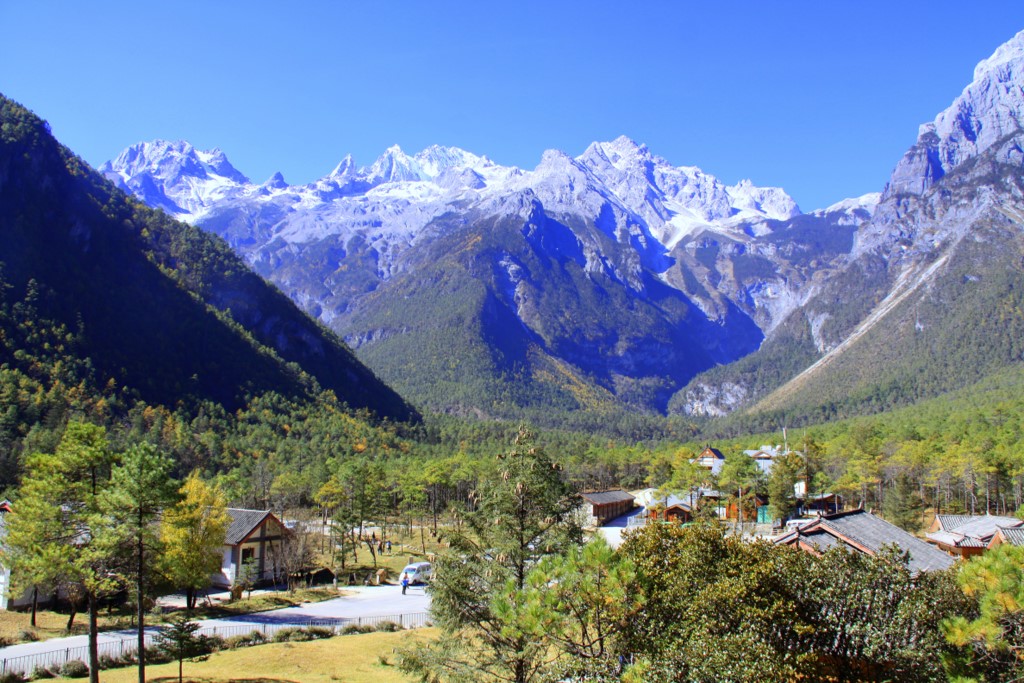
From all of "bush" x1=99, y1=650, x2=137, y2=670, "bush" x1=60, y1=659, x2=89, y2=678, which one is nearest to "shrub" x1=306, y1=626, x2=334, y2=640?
"bush" x1=99, y1=650, x2=137, y2=670

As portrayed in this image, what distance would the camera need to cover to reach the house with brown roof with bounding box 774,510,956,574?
2967cm

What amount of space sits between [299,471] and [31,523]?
73651 millimetres

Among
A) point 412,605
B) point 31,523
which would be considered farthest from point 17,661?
point 412,605

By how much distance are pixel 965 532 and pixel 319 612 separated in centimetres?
4530

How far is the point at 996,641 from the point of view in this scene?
48.7 feet

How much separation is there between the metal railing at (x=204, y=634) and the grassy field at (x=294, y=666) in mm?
2074

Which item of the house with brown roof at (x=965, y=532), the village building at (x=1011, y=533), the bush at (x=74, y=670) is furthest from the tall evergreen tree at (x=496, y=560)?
the house with brown roof at (x=965, y=532)

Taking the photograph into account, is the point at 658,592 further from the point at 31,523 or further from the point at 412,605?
the point at 412,605

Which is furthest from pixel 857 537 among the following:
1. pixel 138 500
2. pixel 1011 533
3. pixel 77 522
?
pixel 77 522

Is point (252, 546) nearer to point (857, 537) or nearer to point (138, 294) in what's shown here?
point (857, 537)

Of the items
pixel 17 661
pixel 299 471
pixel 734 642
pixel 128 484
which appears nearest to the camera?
pixel 734 642

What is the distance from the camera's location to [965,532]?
51188 millimetres

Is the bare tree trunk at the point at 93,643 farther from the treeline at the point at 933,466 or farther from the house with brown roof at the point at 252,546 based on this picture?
the treeline at the point at 933,466

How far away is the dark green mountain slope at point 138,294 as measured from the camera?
119 m
